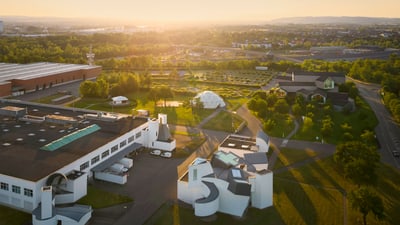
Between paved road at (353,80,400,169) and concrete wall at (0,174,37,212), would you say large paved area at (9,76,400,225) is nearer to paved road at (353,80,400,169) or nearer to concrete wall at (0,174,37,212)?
paved road at (353,80,400,169)

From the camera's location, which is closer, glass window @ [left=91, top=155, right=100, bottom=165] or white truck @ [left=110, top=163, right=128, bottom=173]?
glass window @ [left=91, top=155, right=100, bottom=165]

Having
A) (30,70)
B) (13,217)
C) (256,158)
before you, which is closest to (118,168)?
(13,217)

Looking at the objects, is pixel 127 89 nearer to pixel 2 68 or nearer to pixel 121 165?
pixel 2 68

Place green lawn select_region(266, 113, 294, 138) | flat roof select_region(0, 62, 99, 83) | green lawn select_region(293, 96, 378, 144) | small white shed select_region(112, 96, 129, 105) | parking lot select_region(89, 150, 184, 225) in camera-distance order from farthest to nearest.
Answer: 1. flat roof select_region(0, 62, 99, 83)
2. small white shed select_region(112, 96, 129, 105)
3. green lawn select_region(266, 113, 294, 138)
4. green lawn select_region(293, 96, 378, 144)
5. parking lot select_region(89, 150, 184, 225)

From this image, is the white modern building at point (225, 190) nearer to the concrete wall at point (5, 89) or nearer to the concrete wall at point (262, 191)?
the concrete wall at point (262, 191)

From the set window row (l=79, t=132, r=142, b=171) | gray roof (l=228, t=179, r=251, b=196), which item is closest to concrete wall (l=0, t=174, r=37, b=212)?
window row (l=79, t=132, r=142, b=171)

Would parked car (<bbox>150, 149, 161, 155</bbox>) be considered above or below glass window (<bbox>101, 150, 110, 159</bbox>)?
below

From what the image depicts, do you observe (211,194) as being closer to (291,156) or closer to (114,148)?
(114,148)
